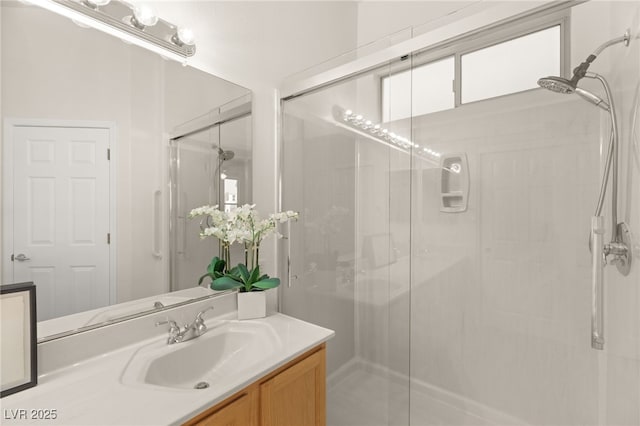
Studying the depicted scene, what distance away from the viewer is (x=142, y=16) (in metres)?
1.18

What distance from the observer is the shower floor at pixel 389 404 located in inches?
65.2

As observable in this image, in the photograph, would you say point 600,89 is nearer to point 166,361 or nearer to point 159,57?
point 159,57

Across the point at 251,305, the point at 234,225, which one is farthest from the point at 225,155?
the point at 251,305

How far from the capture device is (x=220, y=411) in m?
0.88

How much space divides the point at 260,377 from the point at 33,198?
0.90 meters

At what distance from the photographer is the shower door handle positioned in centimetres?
113

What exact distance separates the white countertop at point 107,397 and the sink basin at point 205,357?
0.05 meters

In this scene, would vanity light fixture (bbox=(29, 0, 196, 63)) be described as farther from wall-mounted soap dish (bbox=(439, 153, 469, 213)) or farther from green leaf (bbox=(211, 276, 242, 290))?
wall-mounted soap dish (bbox=(439, 153, 469, 213))

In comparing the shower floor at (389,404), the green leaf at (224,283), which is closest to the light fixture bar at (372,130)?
the green leaf at (224,283)

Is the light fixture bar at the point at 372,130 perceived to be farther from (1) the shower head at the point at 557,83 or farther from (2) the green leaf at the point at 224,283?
(2) the green leaf at the point at 224,283

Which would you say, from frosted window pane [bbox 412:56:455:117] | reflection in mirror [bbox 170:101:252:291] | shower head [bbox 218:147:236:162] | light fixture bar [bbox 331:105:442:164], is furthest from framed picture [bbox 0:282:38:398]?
frosted window pane [bbox 412:56:455:117]

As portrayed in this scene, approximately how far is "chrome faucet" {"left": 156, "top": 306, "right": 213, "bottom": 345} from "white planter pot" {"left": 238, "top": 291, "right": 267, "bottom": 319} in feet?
0.64

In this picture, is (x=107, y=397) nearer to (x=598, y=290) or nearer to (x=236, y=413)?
(x=236, y=413)

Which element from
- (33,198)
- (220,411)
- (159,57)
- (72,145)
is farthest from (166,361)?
(159,57)
